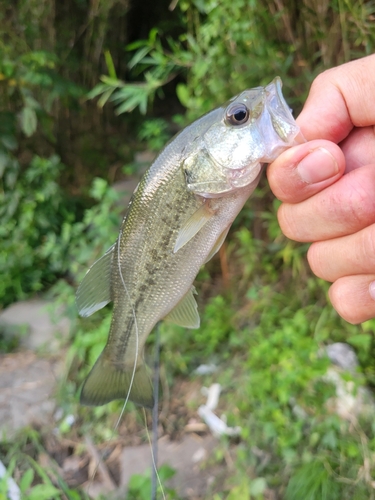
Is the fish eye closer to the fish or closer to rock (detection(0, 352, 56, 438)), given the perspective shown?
the fish

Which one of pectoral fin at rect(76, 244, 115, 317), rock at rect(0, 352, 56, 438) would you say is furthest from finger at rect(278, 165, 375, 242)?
rock at rect(0, 352, 56, 438)

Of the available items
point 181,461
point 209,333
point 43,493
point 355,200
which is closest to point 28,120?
point 209,333

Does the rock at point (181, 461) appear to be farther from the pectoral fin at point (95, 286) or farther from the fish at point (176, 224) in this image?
the pectoral fin at point (95, 286)

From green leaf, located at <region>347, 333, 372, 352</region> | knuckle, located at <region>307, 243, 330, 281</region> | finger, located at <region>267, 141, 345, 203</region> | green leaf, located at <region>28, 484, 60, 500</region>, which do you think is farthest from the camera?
green leaf, located at <region>347, 333, 372, 352</region>

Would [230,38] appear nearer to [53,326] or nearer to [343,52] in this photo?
[343,52]

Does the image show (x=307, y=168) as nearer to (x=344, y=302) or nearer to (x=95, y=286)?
(x=344, y=302)

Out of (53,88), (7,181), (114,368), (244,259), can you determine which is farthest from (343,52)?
(7,181)
